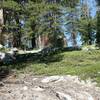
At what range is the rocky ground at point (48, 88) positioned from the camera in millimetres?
10653

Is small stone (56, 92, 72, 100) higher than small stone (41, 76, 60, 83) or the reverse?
the reverse

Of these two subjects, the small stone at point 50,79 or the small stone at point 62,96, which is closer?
the small stone at point 62,96

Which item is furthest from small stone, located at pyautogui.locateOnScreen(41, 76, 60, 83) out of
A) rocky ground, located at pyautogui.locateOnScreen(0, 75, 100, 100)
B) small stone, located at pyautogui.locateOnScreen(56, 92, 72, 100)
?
small stone, located at pyautogui.locateOnScreen(56, 92, 72, 100)

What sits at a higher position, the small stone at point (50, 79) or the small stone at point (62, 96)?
the small stone at point (50, 79)

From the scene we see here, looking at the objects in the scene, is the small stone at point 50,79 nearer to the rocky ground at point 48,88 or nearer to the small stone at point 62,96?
the rocky ground at point 48,88

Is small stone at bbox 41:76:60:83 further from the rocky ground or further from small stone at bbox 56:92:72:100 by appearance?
small stone at bbox 56:92:72:100

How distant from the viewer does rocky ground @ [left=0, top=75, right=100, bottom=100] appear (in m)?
10.7

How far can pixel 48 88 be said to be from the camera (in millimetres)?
11555

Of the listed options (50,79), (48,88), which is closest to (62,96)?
(48,88)

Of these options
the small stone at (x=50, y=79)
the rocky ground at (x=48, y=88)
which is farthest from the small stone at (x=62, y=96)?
the small stone at (x=50, y=79)

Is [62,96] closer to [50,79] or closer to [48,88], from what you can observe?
[48,88]

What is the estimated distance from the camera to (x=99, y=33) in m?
30.8

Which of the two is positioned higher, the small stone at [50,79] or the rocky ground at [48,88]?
the small stone at [50,79]

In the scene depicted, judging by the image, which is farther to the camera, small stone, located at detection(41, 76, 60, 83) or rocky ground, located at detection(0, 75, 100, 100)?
small stone, located at detection(41, 76, 60, 83)
